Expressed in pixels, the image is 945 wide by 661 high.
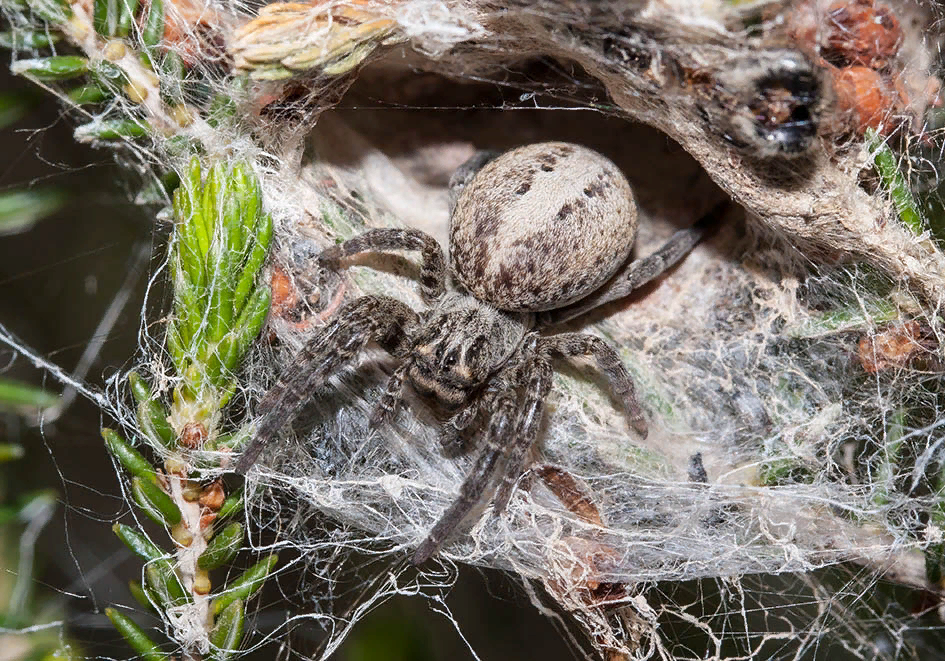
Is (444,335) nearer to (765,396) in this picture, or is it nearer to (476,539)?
(476,539)

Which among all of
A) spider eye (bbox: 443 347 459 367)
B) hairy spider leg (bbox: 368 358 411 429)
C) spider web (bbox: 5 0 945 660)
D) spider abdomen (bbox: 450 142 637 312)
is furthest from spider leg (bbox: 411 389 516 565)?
spider abdomen (bbox: 450 142 637 312)

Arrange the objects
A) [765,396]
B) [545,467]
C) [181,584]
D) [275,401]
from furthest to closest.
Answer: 1. [765,396]
2. [545,467]
3. [275,401]
4. [181,584]

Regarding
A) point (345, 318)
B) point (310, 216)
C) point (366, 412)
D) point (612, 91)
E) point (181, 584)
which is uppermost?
point (612, 91)

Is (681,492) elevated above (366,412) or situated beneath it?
situated beneath

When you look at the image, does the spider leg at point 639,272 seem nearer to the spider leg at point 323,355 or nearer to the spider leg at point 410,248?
the spider leg at point 410,248

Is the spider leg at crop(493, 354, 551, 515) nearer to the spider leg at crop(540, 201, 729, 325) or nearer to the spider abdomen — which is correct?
the spider abdomen

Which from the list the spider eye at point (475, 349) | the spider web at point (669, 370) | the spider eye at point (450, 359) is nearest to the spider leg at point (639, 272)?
the spider web at point (669, 370)

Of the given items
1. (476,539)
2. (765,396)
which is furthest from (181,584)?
(765,396)
